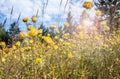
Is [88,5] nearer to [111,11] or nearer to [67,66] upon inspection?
[111,11]

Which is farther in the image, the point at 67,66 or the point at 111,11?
the point at 111,11

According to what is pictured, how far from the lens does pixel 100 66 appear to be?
12.6 feet

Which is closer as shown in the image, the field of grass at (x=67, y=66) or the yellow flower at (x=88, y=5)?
the field of grass at (x=67, y=66)

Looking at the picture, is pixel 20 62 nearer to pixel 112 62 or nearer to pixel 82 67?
pixel 82 67

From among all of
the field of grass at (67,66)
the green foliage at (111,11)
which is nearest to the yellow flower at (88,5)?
the green foliage at (111,11)

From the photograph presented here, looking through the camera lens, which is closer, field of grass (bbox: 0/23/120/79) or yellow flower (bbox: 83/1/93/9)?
field of grass (bbox: 0/23/120/79)

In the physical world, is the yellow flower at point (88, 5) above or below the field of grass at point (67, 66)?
above

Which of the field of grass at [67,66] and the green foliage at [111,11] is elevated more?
the green foliage at [111,11]

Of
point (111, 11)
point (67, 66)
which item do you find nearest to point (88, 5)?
point (111, 11)

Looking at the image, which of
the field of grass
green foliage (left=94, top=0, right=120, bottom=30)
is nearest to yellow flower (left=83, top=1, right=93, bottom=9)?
green foliage (left=94, top=0, right=120, bottom=30)

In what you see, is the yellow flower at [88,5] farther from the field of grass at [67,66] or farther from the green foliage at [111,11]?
the field of grass at [67,66]

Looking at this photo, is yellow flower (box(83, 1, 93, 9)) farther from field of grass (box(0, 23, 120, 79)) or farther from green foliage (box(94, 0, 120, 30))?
field of grass (box(0, 23, 120, 79))

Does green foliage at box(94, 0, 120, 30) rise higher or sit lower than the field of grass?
higher

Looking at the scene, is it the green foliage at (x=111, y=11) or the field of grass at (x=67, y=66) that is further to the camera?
the green foliage at (x=111, y=11)
